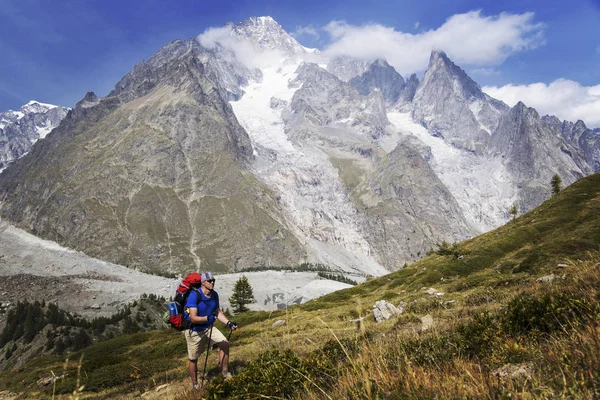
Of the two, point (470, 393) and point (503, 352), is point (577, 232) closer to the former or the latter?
point (503, 352)

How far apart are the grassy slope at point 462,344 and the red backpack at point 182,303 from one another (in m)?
2.10

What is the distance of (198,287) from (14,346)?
121m

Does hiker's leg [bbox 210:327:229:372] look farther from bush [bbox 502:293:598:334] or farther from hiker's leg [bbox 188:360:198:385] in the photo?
bush [bbox 502:293:598:334]

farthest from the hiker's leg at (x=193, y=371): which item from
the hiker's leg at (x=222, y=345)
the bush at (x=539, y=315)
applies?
the bush at (x=539, y=315)

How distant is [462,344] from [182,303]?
8870mm

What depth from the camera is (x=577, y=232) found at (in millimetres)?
36156

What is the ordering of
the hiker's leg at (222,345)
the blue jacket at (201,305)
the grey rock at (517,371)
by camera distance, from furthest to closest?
the hiker's leg at (222,345) → the blue jacket at (201,305) → the grey rock at (517,371)

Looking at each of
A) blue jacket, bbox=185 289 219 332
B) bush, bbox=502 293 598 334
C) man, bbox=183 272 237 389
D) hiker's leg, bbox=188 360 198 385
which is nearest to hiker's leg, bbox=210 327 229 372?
man, bbox=183 272 237 389

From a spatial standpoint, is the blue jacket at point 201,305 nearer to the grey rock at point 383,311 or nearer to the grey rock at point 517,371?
the grey rock at point 517,371

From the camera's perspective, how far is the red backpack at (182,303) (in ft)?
36.4

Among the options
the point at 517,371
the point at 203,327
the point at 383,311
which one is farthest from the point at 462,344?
the point at 383,311

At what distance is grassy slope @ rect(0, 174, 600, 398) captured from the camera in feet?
11.6

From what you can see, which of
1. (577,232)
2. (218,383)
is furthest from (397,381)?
(577,232)

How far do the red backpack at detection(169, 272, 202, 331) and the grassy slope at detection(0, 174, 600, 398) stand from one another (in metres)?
2.10
